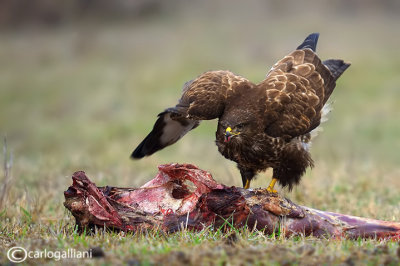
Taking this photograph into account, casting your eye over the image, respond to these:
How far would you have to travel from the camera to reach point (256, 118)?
16.0ft

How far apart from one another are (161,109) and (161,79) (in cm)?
283

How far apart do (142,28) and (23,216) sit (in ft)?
64.3

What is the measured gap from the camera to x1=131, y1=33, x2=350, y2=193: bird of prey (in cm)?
490

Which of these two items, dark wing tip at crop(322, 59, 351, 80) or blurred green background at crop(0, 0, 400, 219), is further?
blurred green background at crop(0, 0, 400, 219)

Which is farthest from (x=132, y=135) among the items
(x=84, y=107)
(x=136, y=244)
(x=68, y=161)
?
(x=136, y=244)

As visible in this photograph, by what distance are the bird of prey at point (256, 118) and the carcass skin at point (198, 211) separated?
31.5 inches

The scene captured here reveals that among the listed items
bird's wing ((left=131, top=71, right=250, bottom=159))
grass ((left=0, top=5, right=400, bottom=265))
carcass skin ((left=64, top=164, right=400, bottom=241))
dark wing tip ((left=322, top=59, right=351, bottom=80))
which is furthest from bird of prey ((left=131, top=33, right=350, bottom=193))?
carcass skin ((left=64, top=164, right=400, bottom=241))

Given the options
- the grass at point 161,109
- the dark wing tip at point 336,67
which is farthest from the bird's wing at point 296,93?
the grass at point 161,109

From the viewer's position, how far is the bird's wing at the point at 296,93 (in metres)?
4.99

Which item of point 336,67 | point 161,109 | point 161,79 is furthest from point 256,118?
point 161,79

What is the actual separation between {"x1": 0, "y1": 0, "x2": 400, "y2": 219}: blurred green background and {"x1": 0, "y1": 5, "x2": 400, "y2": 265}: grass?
0.17 ft

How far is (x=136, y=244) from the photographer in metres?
3.35

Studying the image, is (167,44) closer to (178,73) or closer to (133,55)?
(133,55)

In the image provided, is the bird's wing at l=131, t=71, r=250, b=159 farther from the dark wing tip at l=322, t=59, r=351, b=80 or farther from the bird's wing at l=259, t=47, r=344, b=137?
the dark wing tip at l=322, t=59, r=351, b=80
